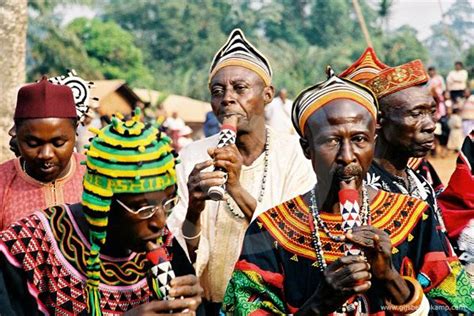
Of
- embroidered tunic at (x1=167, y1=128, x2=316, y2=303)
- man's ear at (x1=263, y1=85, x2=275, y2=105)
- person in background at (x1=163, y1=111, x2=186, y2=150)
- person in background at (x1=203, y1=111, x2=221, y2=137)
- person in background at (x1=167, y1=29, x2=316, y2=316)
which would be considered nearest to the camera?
person in background at (x1=167, y1=29, x2=316, y2=316)

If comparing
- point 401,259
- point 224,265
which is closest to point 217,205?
point 224,265

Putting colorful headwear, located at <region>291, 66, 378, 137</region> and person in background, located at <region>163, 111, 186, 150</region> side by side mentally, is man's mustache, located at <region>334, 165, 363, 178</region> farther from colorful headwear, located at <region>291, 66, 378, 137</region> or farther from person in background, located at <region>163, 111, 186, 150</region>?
person in background, located at <region>163, 111, 186, 150</region>

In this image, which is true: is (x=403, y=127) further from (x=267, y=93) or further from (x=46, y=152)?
(x=46, y=152)

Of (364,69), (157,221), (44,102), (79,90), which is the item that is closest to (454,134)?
(364,69)

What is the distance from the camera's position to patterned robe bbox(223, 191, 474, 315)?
14.1 ft

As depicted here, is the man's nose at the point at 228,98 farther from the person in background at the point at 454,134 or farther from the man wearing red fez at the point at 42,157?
the person in background at the point at 454,134

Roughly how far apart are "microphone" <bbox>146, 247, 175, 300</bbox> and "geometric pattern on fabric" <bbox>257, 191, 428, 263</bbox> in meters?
0.81

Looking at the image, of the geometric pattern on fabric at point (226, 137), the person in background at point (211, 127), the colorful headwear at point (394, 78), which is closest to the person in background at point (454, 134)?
the person in background at point (211, 127)

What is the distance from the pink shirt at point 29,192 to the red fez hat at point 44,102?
1.90ft

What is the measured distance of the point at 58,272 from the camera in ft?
13.4

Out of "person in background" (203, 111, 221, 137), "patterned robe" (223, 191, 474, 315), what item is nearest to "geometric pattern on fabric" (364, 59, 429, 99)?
"patterned robe" (223, 191, 474, 315)

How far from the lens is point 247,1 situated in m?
71.5

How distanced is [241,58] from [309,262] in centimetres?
211

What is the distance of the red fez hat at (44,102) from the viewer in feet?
18.1
